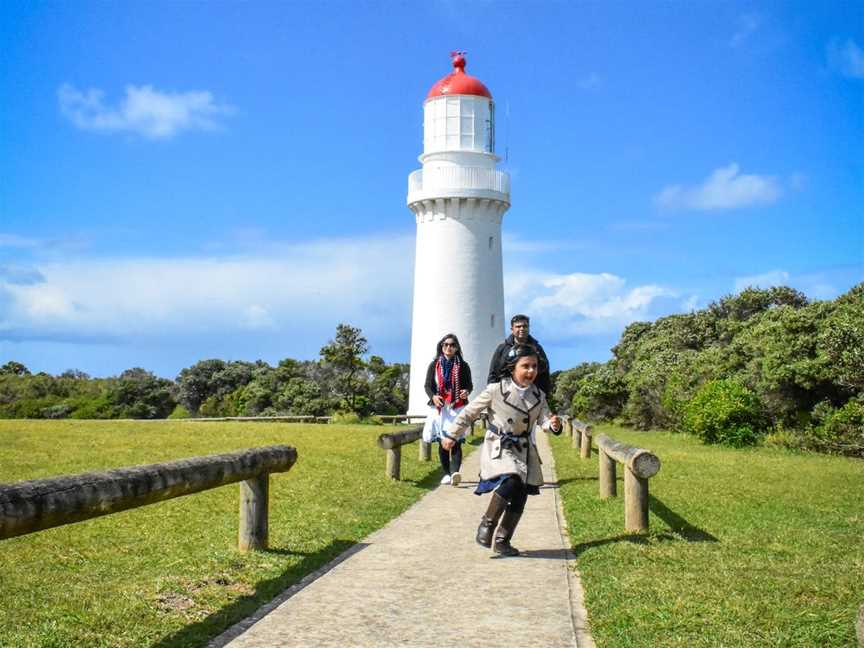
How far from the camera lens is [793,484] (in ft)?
48.4

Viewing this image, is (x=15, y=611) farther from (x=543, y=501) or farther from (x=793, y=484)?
(x=793, y=484)

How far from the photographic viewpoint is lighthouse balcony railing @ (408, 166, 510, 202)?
34.0 metres

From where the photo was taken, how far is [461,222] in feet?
113

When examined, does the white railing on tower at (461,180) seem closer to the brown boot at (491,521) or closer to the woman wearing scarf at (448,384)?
the woman wearing scarf at (448,384)

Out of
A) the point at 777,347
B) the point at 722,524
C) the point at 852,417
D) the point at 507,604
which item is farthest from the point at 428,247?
the point at 507,604

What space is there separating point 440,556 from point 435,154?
2720 centimetres

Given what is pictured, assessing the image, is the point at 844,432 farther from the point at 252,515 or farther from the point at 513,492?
the point at 252,515

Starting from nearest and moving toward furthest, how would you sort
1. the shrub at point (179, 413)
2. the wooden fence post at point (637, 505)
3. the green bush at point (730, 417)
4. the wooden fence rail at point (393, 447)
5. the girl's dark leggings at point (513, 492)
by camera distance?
the girl's dark leggings at point (513, 492)
the wooden fence post at point (637, 505)
the wooden fence rail at point (393, 447)
the green bush at point (730, 417)
the shrub at point (179, 413)

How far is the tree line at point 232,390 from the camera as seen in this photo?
42812mm

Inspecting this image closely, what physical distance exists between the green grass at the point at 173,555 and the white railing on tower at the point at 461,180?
1786 centimetres

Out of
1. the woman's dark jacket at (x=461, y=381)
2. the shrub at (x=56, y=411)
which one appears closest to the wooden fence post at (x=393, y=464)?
the woman's dark jacket at (x=461, y=381)

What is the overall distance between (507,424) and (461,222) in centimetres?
2656

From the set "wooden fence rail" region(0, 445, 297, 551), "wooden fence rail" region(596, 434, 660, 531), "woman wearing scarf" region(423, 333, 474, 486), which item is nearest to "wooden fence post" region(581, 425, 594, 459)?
"woman wearing scarf" region(423, 333, 474, 486)

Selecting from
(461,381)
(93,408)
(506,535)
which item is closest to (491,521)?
(506,535)
